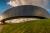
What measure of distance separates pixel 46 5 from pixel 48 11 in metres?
0.04

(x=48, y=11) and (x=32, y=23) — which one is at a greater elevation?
(x=48, y=11)

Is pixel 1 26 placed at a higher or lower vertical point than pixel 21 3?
lower

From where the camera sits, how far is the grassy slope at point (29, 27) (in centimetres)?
66

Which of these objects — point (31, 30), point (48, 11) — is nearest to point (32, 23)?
point (31, 30)

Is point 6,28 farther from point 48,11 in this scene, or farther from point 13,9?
point 48,11

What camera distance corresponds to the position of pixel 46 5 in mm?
807

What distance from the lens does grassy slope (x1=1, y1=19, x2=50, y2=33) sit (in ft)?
2.16

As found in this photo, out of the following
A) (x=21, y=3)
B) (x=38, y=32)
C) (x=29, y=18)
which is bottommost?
(x=38, y=32)

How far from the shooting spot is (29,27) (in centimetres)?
67

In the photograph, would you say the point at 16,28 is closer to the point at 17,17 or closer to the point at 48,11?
the point at 17,17

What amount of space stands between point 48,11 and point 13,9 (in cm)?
24

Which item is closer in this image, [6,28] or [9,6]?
[6,28]

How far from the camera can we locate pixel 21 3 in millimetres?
802

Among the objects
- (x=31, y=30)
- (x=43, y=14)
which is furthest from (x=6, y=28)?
(x=43, y=14)
